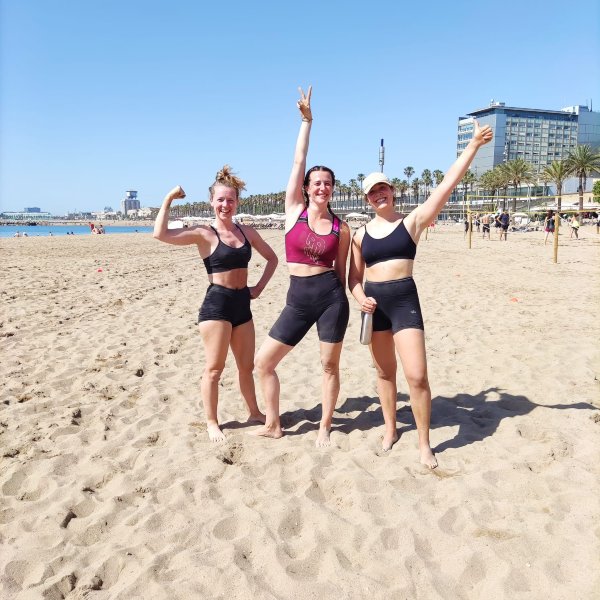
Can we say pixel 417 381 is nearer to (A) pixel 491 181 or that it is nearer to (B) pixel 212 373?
(B) pixel 212 373

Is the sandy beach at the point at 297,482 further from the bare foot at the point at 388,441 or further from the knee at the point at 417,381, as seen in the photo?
the knee at the point at 417,381

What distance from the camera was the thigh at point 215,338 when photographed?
369cm

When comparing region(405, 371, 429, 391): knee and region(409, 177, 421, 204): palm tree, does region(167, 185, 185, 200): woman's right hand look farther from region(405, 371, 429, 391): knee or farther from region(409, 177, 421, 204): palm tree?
region(409, 177, 421, 204): palm tree

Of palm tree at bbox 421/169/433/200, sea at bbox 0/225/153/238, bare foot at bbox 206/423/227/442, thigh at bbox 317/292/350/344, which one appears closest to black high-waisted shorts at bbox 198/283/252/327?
thigh at bbox 317/292/350/344

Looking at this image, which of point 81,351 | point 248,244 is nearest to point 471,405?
point 248,244

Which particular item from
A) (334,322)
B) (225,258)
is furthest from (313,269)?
(225,258)

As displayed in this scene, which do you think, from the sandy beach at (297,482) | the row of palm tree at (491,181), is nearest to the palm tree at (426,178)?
the row of palm tree at (491,181)

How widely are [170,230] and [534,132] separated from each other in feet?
450

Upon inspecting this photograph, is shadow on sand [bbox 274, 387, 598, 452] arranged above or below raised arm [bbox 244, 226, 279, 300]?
below

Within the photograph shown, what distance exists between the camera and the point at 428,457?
3.44 m

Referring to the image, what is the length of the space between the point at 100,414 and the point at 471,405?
3.25 metres

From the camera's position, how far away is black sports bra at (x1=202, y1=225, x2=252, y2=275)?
367 centimetres

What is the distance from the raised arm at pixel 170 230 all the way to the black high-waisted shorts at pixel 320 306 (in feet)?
2.66

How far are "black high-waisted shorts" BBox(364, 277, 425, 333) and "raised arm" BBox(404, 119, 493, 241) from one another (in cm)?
35
